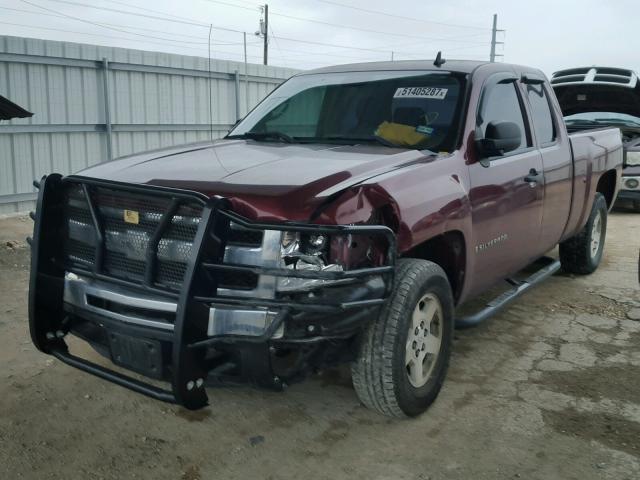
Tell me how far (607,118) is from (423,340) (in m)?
7.50

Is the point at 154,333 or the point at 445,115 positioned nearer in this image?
the point at 154,333

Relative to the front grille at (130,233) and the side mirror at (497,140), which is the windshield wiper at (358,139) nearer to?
the side mirror at (497,140)

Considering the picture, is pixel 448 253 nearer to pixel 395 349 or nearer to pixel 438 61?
pixel 395 349

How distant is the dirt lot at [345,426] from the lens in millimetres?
2904

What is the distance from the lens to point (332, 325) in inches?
108

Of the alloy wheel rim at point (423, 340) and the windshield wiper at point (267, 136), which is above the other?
the windshield wiper at point (267, 136)

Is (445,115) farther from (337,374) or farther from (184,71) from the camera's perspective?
(184,71)

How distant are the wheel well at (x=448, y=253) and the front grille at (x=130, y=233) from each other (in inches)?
51.3

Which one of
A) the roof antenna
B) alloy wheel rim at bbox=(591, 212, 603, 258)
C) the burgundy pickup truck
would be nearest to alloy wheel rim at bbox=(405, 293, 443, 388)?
the burgundy pickup truck

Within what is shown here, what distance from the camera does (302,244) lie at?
277 cm

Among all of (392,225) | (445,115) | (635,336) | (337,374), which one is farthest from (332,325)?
(635,336)

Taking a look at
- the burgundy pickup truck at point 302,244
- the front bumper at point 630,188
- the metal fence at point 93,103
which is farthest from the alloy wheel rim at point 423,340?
the front bumper at point 630,188

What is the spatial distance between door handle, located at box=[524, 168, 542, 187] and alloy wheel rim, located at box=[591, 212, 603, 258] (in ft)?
6.82

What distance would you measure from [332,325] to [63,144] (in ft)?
27.9
